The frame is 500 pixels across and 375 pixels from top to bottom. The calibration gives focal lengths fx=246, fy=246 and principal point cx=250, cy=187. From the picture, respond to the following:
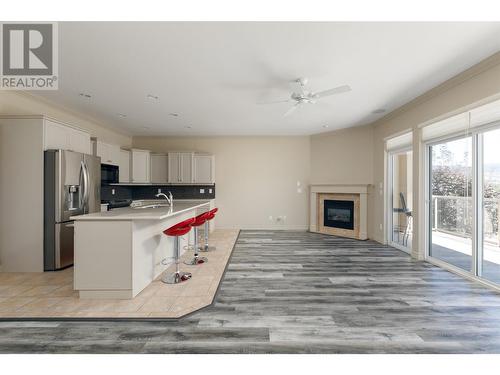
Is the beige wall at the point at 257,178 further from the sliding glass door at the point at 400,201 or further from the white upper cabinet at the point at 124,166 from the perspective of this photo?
the sliding glass door at the point at 400,201

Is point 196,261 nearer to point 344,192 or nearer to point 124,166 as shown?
point 124,166

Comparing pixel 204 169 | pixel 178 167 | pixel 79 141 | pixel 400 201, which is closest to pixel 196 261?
pixel 79 141

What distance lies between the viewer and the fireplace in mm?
6152

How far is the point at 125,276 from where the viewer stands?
2.70 meters

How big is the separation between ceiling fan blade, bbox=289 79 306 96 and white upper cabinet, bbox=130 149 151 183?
4.53 m

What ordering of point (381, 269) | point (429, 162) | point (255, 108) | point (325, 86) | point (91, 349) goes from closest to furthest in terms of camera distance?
1. point (91, 349)
2. point (325, 86)
3. point (381, 269)
4. point (429, 162)
5. point (255, 108)

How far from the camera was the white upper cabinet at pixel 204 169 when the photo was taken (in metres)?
6.68

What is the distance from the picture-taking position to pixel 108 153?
5.37 metres

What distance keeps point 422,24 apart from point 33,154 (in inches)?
194

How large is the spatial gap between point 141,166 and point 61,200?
9.56 ft

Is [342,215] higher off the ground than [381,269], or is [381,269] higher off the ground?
[342,215]

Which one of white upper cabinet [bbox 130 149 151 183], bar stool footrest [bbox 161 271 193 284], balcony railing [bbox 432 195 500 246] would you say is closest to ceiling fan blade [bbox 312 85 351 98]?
balcony railing [bbox 432 195 500 246]
